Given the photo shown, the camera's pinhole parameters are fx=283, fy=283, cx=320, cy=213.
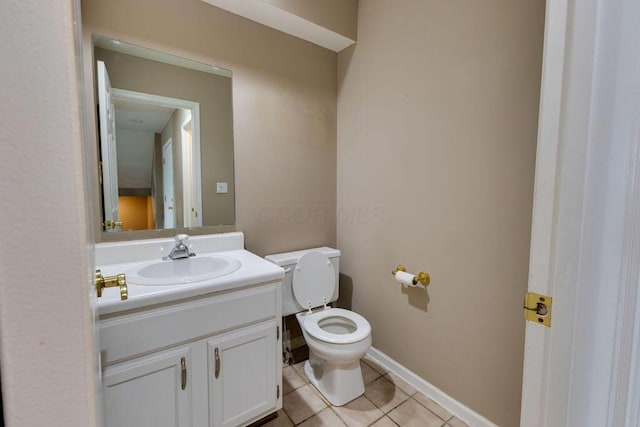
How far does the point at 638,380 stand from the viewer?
51 cm

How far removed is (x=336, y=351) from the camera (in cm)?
150

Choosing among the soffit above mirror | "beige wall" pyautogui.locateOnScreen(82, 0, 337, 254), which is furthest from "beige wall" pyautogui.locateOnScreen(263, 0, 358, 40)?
"beige wall" pyautogui.locateOnScreen(82, 0, 337, 254)

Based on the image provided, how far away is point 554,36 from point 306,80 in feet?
5.53

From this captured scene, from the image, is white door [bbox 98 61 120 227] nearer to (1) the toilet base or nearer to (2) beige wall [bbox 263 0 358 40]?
(2) beige wall [bbox 263 0 358 40]

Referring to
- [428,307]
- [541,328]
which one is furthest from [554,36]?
[428,307]

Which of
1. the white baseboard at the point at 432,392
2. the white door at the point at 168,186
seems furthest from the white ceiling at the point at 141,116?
the white baseboard at the point at 432,392

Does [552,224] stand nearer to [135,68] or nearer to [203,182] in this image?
[203,182]

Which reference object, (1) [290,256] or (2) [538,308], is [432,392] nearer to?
(1) [290,256]

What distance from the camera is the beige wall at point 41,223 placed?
0.84 feet

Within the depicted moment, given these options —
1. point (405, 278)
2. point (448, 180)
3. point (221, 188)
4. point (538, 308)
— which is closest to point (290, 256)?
point (221, 188)

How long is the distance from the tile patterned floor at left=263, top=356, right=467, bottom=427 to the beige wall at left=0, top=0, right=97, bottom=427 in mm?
1499

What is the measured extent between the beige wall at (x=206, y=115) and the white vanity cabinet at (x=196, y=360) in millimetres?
683

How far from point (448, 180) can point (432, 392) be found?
1225 mm

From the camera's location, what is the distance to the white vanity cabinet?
1.01 m
